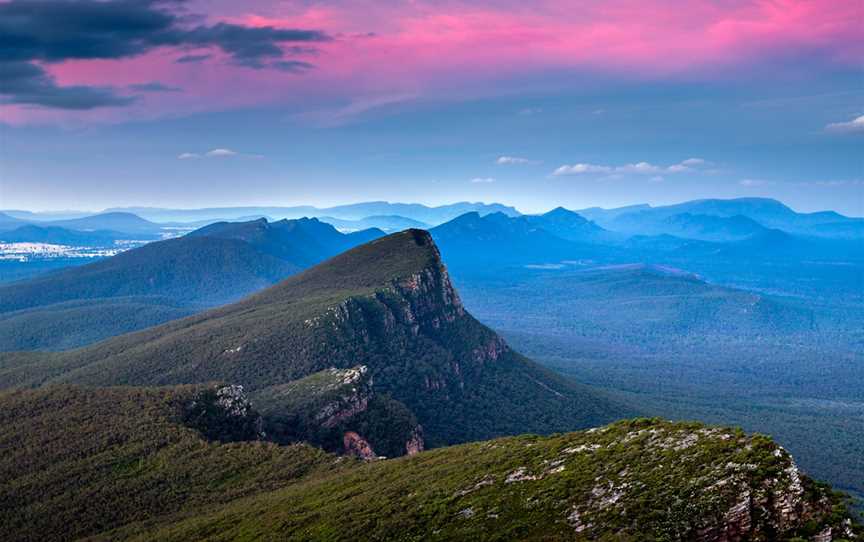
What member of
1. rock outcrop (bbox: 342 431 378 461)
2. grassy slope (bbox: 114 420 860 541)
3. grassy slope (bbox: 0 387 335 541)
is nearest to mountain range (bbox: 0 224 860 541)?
grassy slope (bbox: 114 420 860 541)

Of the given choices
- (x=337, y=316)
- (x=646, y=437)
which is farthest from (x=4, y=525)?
(x=337, y=316)

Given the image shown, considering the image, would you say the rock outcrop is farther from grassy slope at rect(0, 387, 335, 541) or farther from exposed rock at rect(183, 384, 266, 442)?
grassy slope at rect(0, 387, 335, 541)

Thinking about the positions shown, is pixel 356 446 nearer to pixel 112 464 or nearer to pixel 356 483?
pixel 112 464

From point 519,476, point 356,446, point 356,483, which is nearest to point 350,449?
point 356,446

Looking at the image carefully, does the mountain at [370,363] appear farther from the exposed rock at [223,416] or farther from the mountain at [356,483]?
the mountain at [356,483]

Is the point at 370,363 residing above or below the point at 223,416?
below

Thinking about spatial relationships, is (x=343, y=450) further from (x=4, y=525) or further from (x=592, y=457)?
(x=592, y=457)

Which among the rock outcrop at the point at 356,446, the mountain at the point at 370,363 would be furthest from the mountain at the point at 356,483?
the mountain at the point at 370,363
